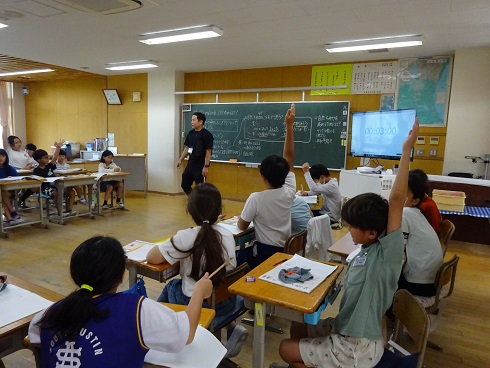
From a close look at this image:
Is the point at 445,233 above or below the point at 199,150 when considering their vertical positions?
below

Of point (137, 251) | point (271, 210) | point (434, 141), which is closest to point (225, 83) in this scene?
point (434, 141)

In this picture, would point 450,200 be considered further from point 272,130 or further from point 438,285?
point 272,130

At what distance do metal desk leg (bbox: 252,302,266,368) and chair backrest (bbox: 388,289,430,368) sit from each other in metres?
0.55

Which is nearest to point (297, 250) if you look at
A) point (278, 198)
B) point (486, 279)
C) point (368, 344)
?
point (278, 198)

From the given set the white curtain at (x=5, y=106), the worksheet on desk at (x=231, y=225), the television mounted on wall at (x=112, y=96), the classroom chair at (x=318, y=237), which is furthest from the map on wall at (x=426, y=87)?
the white curtain at (x=5, y=106)

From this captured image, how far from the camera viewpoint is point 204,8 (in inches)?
139

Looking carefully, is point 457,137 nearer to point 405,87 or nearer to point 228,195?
point 405,87

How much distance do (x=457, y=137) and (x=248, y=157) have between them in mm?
3560

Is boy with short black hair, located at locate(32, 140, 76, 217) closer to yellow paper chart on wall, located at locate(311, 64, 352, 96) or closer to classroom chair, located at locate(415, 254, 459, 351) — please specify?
yellow paper chart on wall, located at locate(311, 64, 352, 96)

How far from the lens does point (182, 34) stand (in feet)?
14.7

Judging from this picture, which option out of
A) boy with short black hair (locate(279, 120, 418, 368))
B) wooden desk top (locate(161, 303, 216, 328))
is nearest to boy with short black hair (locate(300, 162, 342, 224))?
boy with short black hair (locate(279, 120, 418, 368))

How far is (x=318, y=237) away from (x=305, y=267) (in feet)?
3.41

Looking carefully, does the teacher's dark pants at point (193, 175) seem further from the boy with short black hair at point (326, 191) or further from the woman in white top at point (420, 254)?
the woman in white top at point (420, 254)

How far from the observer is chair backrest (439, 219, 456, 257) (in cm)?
245
